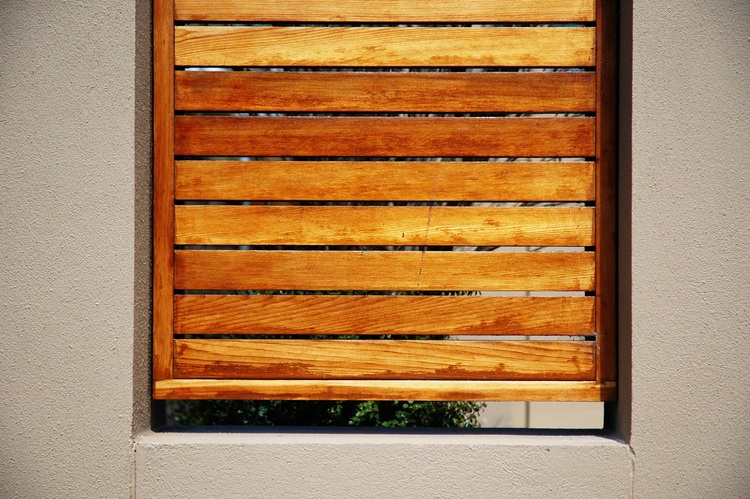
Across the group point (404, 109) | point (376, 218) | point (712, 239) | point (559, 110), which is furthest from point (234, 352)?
point (712, 239)

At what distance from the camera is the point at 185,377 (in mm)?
2670

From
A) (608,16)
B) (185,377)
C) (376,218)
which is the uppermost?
(608,16)

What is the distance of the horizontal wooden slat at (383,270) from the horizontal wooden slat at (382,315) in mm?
61

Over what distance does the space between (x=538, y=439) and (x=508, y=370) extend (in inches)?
12.3

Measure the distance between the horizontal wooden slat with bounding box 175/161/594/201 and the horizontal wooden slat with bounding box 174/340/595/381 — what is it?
65 cm

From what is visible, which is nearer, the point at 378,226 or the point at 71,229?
the point at 71,229

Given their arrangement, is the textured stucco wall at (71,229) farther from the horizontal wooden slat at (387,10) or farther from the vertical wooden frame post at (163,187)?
the horizontal wooden slat at (387,10)

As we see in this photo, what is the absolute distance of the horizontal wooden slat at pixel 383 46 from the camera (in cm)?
266

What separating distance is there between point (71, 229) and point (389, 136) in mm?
1415

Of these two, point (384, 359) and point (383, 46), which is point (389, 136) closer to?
point (383, 46)

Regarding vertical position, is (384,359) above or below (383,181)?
below

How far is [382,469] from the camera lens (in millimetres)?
2510

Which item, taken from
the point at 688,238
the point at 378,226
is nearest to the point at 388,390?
the point at 378,226

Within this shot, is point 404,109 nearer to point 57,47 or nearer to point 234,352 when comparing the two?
point 234,352
